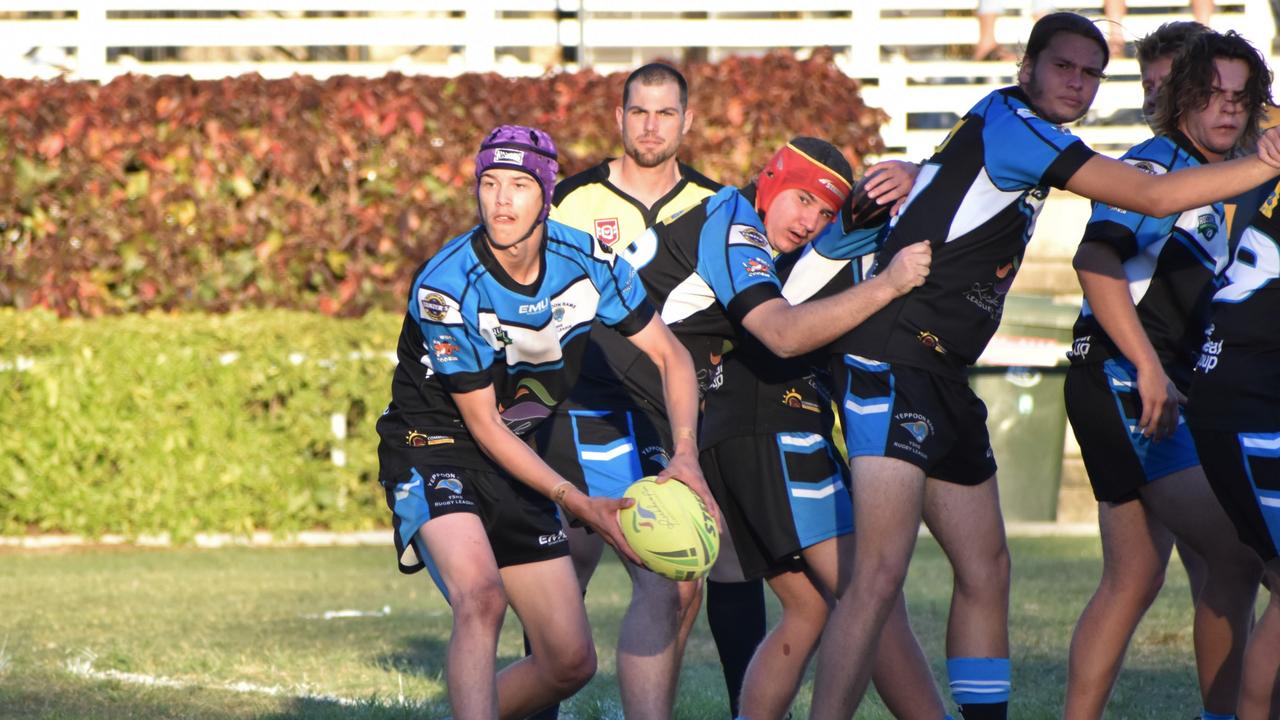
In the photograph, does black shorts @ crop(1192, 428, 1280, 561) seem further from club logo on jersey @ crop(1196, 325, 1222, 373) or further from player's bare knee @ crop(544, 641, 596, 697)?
player's bare knee @ crop(544, 641, 596, 697)

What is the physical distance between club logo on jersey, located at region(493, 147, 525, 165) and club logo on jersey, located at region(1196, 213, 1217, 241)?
2.37 metres

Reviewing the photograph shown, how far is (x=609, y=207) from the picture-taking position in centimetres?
706

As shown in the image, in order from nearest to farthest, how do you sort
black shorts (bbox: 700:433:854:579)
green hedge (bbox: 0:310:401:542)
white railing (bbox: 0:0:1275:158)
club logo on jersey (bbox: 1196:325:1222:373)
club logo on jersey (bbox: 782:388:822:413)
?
club logo on jersey (bbox: 1196:325:1222:373), black shorts (bbox: 700:433:854:579), club logo on jersey (bbox: 782:388:822:413), green hedge (bbox: 0:310:401:542), white railing (bbox: 0:0:1275:158)

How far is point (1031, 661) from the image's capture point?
7980 millimetres

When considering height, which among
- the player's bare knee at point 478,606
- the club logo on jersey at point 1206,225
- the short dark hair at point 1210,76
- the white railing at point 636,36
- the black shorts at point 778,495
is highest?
the white railing at point 636,36

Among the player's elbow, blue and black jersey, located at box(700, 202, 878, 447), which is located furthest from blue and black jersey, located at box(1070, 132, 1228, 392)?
the player's elbow

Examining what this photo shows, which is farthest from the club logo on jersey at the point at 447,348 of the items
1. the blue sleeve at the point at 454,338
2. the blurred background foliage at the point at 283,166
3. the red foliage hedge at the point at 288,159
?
the red foliage hedge at the point at 288,159

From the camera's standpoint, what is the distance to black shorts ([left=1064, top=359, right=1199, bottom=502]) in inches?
219

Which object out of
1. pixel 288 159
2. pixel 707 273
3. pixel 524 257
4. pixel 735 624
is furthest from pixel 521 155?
pixel 288 159

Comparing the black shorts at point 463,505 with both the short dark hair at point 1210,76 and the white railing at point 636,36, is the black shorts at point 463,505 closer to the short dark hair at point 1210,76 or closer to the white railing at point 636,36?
the short dark hair at point 1210,76

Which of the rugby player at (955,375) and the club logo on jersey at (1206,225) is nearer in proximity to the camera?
the rugby player at (955,375)

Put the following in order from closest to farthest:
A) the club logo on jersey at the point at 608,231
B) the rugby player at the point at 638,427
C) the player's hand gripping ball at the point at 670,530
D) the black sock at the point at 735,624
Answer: the player's hand gripping ball at the point at 670,530 → the rugby player at the point at 638,427 → the black sock at the point at 735,624 → the club logo on jersey at the point at 608,231

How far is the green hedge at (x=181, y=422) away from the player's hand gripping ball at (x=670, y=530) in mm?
8318

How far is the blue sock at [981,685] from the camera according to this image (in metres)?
5.55
